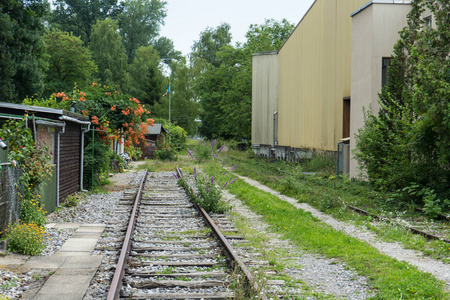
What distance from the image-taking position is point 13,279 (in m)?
6.17

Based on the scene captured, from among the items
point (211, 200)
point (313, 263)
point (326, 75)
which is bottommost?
point (313, 263)

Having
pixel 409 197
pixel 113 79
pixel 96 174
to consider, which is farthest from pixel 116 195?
pixel 113 79

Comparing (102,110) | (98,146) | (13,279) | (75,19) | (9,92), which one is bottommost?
(13,279)

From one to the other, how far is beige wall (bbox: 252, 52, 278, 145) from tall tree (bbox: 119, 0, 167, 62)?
43.6 m

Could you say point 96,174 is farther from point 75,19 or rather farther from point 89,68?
point 75,19

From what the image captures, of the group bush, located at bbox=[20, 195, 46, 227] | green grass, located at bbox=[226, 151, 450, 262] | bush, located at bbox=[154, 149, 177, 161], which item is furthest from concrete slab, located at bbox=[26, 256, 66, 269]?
bush, located at bbox=[154, 149, 177, 161]

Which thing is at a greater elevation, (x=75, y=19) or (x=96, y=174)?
(x=75, y=19)

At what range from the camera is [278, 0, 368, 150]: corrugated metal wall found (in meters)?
23.6

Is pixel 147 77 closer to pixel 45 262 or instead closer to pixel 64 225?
pixel 64 225

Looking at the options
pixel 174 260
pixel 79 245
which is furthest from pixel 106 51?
pixel 174 260

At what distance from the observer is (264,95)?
43344mm

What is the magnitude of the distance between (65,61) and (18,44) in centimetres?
2332

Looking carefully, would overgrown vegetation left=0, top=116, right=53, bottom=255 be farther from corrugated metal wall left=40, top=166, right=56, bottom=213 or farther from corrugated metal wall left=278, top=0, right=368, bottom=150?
corrugated metal wall left=278, top=0, right=368, bottom=150

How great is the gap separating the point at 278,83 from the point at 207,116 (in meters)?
27.8
